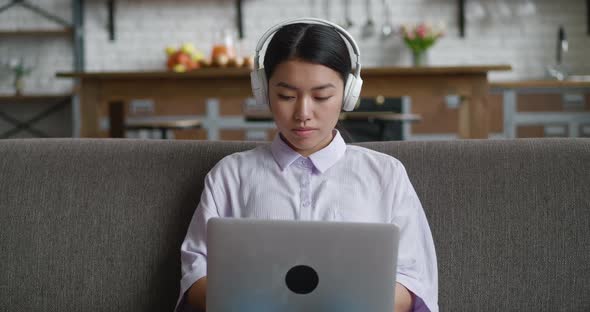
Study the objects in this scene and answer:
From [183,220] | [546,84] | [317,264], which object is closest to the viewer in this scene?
[317,264]

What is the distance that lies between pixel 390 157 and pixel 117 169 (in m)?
0.57

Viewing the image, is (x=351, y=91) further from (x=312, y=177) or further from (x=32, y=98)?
(x=32, y=98)

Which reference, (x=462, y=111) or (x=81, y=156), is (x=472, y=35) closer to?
(x=462, y=111)

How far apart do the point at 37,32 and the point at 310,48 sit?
4.72 m

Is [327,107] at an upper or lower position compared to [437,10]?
lower

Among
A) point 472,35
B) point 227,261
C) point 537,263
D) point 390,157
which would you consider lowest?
point 537,263

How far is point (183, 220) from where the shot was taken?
1329mm

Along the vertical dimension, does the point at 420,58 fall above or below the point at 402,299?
above

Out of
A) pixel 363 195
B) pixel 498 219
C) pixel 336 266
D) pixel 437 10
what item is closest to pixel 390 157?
pixel 363 195

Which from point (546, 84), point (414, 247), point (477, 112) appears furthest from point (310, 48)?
point (546, 84)

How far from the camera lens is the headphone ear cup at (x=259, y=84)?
46.9 inches

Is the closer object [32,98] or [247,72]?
[247,72]

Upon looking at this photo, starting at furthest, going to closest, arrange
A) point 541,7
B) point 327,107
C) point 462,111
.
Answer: point 541,7 < point 462,111 < point 327,107

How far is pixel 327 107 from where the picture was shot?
1.13m
